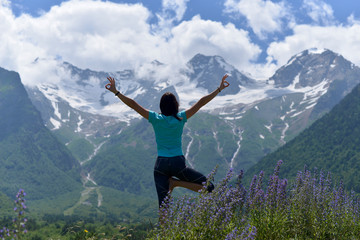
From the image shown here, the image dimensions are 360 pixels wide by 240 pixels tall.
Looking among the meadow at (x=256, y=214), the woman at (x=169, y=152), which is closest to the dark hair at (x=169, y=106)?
the woman at (x=169, y=152)

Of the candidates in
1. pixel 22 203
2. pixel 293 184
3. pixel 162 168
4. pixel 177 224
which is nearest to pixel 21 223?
pixel 22 203

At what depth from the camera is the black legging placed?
277 inches

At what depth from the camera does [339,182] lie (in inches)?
386

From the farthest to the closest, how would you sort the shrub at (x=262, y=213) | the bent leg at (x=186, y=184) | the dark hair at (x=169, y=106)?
the dark hair at (x=169, y=106) < the bent leg at (x=186, y=184) < the shrub at (x=262, y=213)

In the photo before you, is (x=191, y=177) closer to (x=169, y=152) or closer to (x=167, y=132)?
(x=169, y=152)

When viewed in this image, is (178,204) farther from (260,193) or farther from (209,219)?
(260,193)

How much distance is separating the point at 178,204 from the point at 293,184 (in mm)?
3835

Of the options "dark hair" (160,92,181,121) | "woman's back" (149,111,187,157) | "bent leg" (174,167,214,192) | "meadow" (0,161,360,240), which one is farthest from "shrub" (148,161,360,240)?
"dark hair" (160,92,181,121)

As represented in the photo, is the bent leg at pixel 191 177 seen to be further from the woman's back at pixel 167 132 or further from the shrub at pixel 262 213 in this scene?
the shrub at pixel 262 213

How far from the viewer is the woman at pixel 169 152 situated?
23.1 feet

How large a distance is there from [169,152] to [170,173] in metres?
0.40

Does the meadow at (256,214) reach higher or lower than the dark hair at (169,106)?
lower

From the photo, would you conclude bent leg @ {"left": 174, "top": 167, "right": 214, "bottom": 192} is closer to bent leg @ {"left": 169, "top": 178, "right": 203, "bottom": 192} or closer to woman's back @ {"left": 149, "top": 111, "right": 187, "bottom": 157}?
bent leg @ {"left": 169, "top": 178, "right": 203, "bottom": 192}

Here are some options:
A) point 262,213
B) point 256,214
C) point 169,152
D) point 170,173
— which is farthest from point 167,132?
point 262,213
